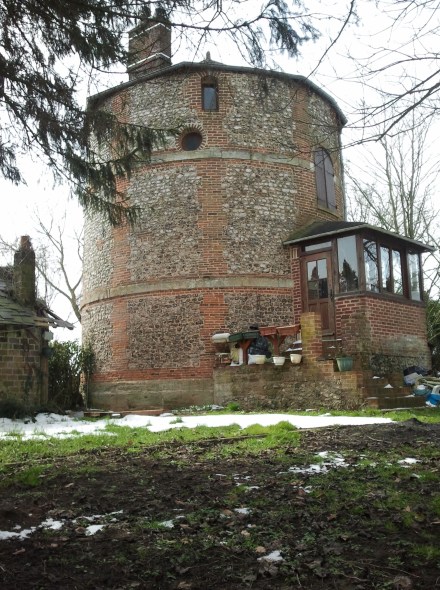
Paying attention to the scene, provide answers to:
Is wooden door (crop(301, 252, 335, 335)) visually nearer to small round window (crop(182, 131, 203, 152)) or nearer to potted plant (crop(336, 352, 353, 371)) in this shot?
potted plant (crop(336, 352, 353, 371))

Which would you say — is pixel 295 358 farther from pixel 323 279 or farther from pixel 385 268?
pixel 385 268

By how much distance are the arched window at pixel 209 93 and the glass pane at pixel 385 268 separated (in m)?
6.32

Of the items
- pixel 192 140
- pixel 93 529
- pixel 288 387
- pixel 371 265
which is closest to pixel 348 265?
pixel 371 265

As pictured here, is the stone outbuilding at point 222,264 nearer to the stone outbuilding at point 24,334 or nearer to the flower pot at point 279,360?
the flower pot at point 279,360

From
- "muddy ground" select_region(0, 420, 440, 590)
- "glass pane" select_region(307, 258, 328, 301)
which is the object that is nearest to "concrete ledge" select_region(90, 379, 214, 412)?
"glass pane" select_region(307, 258, 328, 301)

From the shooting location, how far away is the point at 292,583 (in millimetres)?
3086

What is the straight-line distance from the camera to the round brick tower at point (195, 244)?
15.4 metres

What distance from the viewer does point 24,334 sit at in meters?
14.9

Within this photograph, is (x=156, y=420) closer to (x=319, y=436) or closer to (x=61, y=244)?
(x=319, y=436)

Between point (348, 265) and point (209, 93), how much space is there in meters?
6.50

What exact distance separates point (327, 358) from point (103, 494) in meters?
9.43

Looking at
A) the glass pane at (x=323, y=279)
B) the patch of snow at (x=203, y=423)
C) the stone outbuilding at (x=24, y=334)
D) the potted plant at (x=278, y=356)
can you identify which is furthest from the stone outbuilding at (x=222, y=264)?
the patch of snow at (x=203, y=423)

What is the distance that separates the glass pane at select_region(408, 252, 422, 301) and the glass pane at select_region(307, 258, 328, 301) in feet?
8.71

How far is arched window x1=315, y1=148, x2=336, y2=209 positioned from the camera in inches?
688
